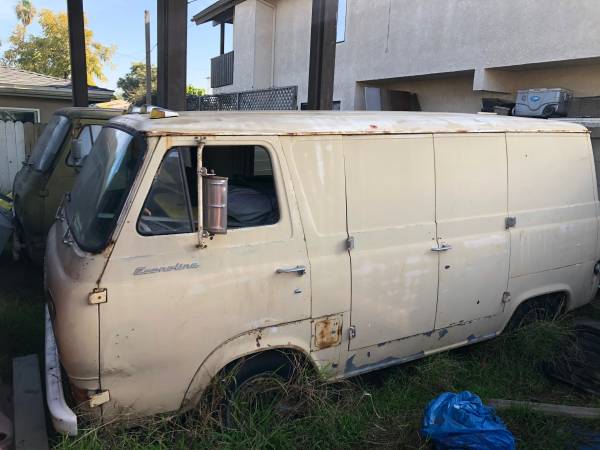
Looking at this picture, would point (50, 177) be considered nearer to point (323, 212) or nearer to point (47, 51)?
point (323, 212)

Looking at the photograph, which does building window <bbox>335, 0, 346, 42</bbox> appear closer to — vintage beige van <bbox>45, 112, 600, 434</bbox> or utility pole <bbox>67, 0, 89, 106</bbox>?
utility pole <bbox>67, 0, 89, 106</bbox>

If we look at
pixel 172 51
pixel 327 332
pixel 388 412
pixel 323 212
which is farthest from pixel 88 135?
pixel 388 412

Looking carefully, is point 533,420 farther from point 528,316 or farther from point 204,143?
point 204,143

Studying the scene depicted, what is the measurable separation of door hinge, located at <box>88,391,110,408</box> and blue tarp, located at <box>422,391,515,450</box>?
1.77 metres

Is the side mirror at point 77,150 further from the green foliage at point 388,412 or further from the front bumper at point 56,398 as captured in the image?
the green foliage at point 388,412

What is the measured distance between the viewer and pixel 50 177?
5.42 m

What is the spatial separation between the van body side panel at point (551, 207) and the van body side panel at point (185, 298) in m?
1.99

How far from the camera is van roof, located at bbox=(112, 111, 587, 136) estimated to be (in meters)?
2.75

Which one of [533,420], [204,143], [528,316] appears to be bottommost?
[533,420]

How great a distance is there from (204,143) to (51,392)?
1.56 metres

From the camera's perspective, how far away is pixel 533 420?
10.6 ft

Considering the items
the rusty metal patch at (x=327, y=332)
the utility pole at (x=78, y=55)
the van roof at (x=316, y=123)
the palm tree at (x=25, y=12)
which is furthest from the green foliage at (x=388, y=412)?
the palm tree at (x=25, y=12)

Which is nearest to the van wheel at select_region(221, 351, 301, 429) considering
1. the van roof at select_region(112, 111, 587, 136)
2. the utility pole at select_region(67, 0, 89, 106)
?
the van roof at select_region(112, 111, 587, 136)

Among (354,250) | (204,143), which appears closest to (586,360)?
(354,250)
